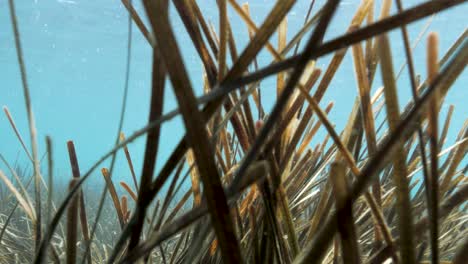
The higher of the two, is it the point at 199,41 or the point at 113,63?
the point at 113,63

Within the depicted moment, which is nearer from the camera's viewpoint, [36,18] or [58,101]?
[36,18]

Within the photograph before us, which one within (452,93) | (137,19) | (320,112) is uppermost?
(452,93)

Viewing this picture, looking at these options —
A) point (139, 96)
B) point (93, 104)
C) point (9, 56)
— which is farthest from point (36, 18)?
point (93, 104)

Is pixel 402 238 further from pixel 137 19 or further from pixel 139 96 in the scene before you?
pixel 139 96

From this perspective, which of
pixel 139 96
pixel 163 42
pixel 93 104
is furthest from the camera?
pixel 93 104

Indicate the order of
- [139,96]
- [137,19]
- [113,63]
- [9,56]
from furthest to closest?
[139,96] < [113,63] < [9,56] < [137,19]

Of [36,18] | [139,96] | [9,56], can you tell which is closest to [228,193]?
[36,18]

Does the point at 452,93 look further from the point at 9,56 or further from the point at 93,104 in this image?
the point at 93,104
